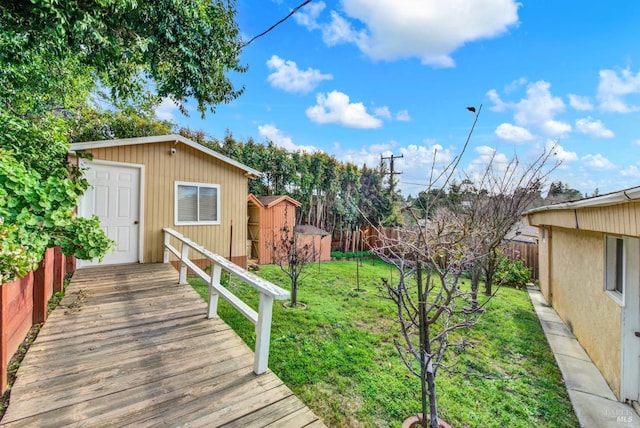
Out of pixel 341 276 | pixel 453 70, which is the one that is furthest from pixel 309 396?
pixel 453 70

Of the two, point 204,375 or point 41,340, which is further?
point 41,340

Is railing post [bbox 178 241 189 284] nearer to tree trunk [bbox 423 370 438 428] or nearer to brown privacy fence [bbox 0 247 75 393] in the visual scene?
brown privacy fence [bbox 0 247 75 393]

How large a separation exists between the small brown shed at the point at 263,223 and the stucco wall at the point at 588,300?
25.4 feet

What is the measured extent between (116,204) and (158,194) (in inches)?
32.5

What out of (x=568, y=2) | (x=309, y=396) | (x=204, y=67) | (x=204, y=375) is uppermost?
(x=568, y=2)

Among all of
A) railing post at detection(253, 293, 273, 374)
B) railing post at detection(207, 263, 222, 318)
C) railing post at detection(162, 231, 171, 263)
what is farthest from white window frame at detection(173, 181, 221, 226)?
railing post at detection(253, 293, 273, 374)

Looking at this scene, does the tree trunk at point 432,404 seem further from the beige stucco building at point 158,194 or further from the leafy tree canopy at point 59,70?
the beige stucco building at point 158,194

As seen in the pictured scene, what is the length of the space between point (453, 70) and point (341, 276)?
665 cm

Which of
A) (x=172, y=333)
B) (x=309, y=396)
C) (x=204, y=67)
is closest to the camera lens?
(x=309, y=396)

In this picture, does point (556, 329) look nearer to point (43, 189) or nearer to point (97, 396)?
point (97, 396)

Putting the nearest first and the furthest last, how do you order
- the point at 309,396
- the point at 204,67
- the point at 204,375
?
1. the point at 204,375
2. the point at 309,396
3. the point at 204,67

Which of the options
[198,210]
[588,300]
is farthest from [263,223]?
[588,300]

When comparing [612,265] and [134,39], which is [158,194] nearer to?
[134,39]

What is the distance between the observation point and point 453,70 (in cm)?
716
